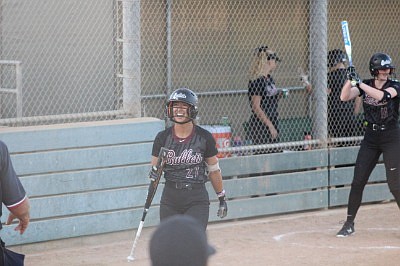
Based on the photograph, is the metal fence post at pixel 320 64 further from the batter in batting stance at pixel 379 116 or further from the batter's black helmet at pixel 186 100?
the batter's black helmet at pixel 186 100

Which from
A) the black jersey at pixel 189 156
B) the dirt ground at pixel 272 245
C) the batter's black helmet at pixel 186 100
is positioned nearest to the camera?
the batter's black helmet at pixel 186 100

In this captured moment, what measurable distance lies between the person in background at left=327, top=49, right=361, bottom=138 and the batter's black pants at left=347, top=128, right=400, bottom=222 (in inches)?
77.2

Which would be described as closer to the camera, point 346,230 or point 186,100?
point 186,100

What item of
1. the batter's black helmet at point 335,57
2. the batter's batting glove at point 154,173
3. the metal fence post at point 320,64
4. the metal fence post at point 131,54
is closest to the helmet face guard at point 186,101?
the batter's batting glove at point 154,173

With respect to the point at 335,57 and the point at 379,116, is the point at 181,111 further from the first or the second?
the point at 335,57

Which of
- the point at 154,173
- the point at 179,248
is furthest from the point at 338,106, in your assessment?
the point at 179,248

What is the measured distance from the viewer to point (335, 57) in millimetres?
11062

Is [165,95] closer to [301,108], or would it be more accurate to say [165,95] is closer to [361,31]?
[301,108]

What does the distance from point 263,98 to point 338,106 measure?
1.18 m

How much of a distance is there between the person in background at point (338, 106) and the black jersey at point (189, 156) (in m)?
4.36

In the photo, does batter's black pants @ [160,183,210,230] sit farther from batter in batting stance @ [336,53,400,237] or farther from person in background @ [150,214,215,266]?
person in background @ [150,214,215,266]

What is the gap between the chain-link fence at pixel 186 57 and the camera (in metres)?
9.43

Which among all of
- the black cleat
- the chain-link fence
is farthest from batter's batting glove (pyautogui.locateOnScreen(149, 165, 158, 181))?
the black cleat

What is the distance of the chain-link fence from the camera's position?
371 inches
